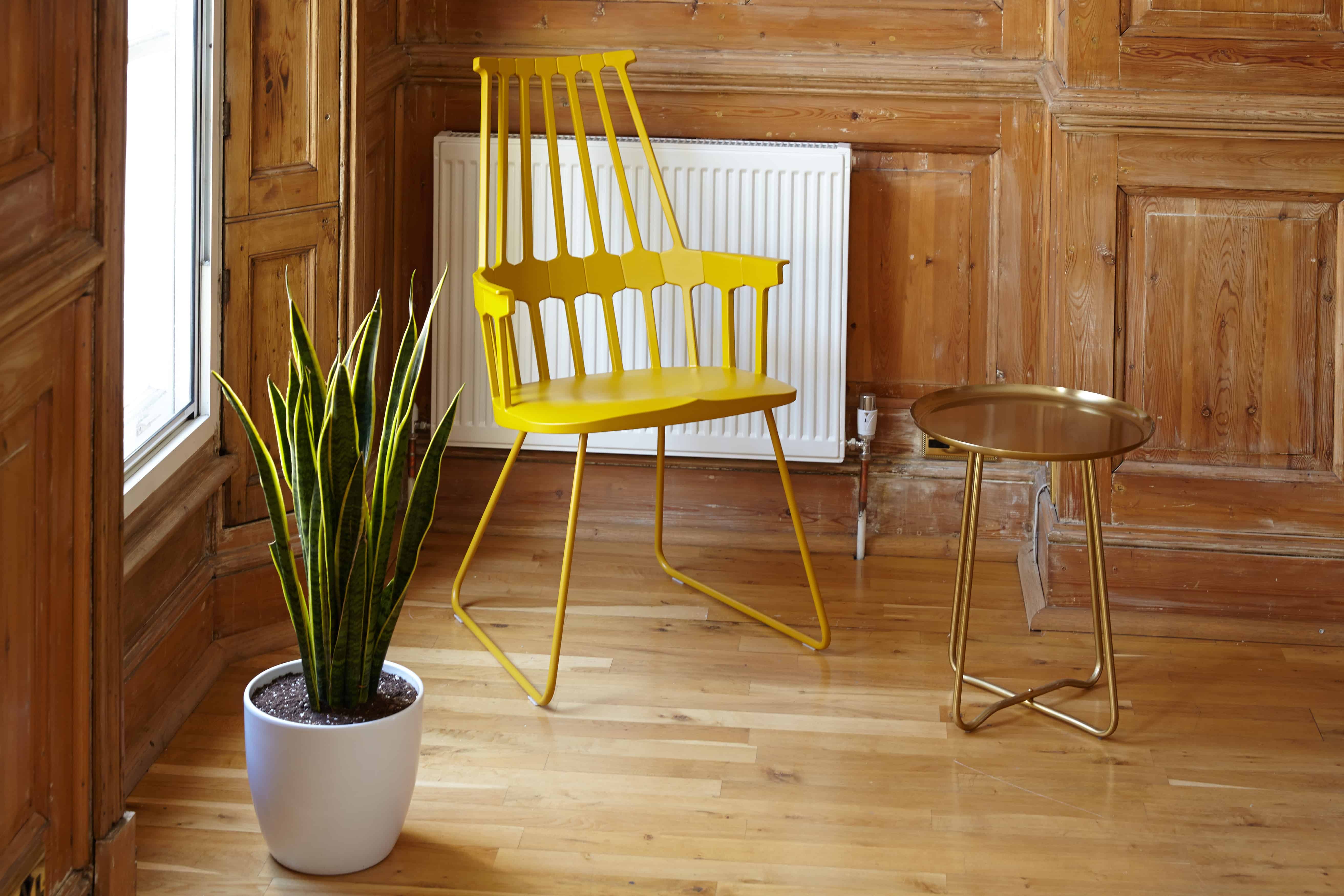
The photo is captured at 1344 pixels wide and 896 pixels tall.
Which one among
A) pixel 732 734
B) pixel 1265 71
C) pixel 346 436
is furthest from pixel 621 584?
pixel 1265 71

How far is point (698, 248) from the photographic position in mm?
3355

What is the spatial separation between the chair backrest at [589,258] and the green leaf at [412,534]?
0.80m

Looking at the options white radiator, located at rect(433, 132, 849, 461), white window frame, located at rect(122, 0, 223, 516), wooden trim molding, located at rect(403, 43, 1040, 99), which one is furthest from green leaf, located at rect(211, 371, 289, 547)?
wooden trim molding, located at rect(403, 43, 1040, 99)

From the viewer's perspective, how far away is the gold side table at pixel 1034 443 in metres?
2.41

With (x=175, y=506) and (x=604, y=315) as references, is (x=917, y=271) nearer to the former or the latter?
(x=604, y=315)

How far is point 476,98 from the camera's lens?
3445 millimetres

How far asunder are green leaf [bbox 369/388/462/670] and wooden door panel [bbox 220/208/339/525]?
687mm

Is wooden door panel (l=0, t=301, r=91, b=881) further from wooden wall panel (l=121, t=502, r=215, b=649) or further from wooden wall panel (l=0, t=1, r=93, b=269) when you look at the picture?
wooden wall panel (l=121, t=502, r=215, b=649)

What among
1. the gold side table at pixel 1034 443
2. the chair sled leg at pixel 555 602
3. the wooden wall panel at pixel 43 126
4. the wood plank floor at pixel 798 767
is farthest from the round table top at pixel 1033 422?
the wooden wall panel at pixel 43 126

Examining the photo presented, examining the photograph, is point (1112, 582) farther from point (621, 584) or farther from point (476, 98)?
point (476, 98)

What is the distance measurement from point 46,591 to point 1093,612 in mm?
1869

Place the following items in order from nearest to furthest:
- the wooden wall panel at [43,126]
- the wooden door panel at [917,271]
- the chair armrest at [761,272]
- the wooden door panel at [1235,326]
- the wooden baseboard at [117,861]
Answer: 1. the wooden wall panel at [43,126]
2. the wooden baseboard at [117,861]
3. the chair armrest at [761,272]
4. the wooden door panel at [1235,326]
5. the wooden door panel at [917,271]

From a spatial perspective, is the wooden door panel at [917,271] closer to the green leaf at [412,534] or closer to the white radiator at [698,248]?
the white radiator at [698,248]

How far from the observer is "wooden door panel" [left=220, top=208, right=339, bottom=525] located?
2652 millimetres
